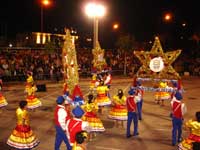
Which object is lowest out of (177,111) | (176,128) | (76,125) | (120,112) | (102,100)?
(176,128)

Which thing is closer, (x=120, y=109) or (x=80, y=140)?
(x=80, y=140)

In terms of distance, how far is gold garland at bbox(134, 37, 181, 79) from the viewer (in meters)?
17.7

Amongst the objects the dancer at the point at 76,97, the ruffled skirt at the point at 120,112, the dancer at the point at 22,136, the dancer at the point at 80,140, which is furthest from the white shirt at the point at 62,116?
the ruffled skirt at the point at 120,112

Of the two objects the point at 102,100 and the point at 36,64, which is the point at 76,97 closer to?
the point at 102,100

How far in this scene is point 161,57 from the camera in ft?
58.6

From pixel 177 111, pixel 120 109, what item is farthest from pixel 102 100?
pixel 177 111

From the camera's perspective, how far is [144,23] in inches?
2143

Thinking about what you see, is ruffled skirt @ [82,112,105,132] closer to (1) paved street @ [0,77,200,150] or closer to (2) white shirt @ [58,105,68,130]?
(1) paved street @ [0,77,200,150]

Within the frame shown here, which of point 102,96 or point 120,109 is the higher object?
point 102,96

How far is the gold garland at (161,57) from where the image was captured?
17.7 m

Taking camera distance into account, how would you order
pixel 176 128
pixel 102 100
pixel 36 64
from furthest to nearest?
pixel 36 64
pixel 102 100
pixel 176 128

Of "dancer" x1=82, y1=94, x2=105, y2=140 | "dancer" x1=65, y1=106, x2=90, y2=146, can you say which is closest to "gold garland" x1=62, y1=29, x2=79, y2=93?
"dancer" x1=82, y1=94, x2=105, y2=140

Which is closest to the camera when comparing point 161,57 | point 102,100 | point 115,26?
point 161,57

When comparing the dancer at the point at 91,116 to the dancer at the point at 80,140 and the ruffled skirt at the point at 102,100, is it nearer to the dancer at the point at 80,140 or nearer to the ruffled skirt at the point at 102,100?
the ruffled skirt at the point at 102,100
